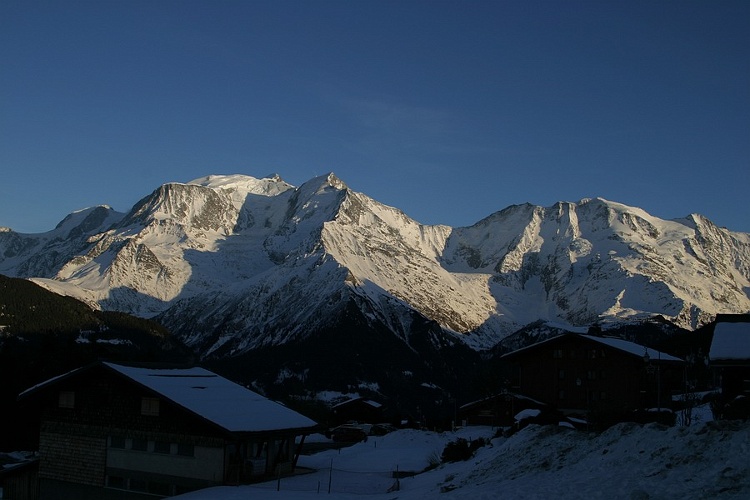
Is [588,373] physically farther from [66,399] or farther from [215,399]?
[66,399]

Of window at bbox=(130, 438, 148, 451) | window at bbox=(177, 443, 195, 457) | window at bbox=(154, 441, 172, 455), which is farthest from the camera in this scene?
window at bbox=(130, 438, 148, 451)

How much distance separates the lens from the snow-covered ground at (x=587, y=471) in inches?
813

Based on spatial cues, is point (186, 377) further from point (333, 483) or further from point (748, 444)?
point (748, 444)

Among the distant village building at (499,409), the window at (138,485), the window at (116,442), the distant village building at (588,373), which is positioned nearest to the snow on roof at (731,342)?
the distant village building at (588,373)

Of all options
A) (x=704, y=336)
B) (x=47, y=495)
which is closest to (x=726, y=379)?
(x=47, y=495)

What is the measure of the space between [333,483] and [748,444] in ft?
73.0

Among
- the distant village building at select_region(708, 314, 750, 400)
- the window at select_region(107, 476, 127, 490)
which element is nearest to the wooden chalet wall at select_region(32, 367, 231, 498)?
the window at select_region(107, 476, 127, 490)

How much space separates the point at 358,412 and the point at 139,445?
8336 centimetres

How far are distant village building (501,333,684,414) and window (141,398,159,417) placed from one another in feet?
152

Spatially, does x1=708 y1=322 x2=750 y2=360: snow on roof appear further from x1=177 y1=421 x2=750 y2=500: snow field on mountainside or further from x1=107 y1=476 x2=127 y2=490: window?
x1=107 y1=476 x2=127 y2=490: window

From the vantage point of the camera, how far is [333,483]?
39.0m

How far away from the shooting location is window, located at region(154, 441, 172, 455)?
129 ft

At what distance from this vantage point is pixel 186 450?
38.6 m

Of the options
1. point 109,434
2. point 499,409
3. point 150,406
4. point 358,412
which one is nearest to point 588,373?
point 499,409
